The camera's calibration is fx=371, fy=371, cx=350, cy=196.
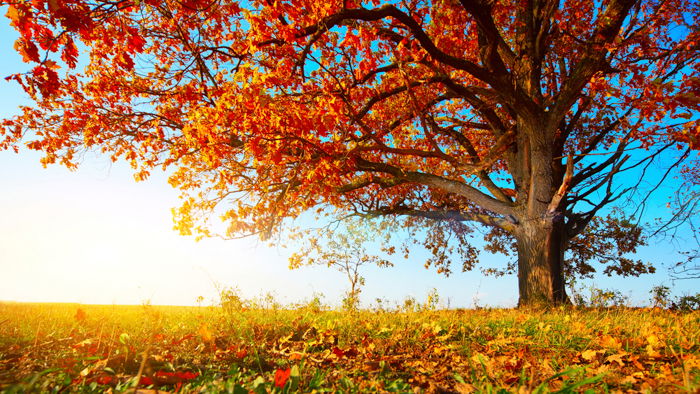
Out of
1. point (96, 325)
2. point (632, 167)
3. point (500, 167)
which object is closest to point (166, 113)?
point (96, 325)

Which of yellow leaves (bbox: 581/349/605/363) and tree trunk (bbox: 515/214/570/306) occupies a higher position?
tree trunk (bbox: 515/214/570/306)

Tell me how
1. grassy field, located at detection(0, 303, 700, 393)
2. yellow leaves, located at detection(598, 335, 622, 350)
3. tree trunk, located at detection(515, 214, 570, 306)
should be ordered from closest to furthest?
grassy field, located at detection(0, 303, 700, 393)
yellow leaves, located at detection(598, 335, 622, 350)
tree trunk, located at detection(515, 214, 570, 306)

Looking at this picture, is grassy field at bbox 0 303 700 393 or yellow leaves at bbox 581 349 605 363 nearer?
grassy field at bbox 0 303 700 393

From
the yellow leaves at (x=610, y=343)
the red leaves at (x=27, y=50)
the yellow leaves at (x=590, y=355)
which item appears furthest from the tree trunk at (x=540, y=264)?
the red leaves at (x=27, y=50)

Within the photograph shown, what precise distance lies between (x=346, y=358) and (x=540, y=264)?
878 cm

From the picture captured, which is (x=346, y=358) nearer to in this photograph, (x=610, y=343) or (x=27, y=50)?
(x=610, y=343)

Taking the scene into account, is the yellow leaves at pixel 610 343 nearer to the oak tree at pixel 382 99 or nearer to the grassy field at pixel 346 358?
the grassy field at pixel 346 358

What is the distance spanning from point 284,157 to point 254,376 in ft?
25.4

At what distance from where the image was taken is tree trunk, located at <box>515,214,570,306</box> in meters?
10.3

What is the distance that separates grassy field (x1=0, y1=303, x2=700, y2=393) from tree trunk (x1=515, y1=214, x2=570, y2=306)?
197 inches

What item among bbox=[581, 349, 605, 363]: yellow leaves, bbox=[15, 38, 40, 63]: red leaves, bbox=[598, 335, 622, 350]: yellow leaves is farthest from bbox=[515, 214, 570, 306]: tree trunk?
bbox=[15, 38, 40, 63]: red leaves

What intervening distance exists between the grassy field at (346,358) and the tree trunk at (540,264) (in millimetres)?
5010

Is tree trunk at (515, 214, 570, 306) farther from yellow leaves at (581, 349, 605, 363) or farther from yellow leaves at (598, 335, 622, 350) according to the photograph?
yellow leaves at (581, 349, 605, 363)

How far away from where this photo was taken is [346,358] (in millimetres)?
3486
